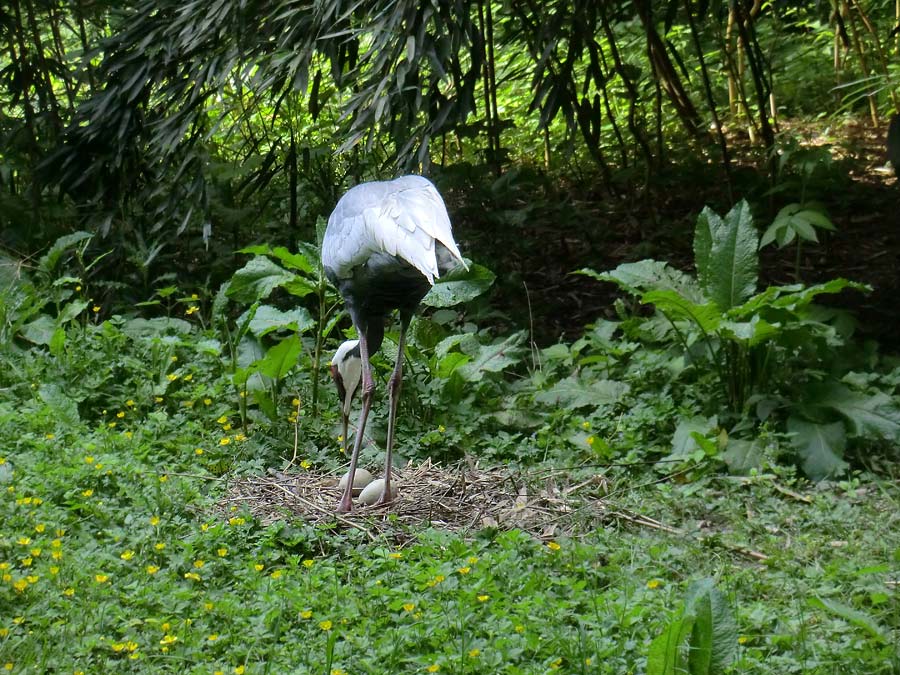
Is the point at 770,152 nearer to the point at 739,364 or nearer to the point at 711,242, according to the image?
the point at 711,242

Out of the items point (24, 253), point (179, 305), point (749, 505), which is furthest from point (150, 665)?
point (24, 253)

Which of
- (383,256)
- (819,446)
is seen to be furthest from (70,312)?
(819,446)

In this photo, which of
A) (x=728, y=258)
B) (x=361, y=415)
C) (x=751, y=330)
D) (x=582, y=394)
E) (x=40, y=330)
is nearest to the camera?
(x=751, y=330)

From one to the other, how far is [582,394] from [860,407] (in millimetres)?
1290

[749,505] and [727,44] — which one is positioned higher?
[727,44]

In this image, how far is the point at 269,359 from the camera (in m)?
5.32

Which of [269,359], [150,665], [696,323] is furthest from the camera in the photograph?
[269,359]

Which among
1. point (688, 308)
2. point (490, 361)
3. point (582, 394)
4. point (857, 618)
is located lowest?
point (857, 618)

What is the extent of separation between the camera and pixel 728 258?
16.8ft

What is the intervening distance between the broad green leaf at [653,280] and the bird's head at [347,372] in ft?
3.78

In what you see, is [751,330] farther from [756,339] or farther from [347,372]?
[347,372]

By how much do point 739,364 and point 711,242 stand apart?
2.06 feet

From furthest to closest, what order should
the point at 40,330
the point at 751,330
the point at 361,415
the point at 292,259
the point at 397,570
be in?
the point at 40,330 → the point at 292,259 → the point at 361,415 → the point at 751,330 → the point at 397,570

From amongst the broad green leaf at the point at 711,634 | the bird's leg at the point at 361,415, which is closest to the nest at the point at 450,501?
the bird's leg at the point at 361,415
